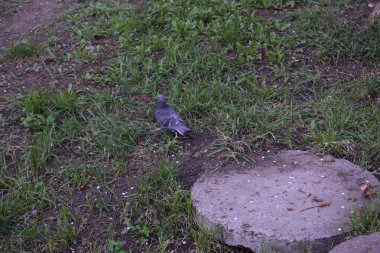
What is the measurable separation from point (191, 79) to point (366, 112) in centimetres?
155

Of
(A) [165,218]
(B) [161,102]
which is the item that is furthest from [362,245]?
(B) [161,102]

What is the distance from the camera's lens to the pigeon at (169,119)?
472 centimetres

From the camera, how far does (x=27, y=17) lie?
721 centimetres

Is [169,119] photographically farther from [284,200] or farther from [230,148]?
[284,200]

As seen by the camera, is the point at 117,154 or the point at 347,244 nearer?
the point at 347,244

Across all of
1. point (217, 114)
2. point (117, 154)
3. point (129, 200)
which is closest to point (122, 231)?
Answer: point (129, 200)

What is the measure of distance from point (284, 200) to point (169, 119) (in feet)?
3.94

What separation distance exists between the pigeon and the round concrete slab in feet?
1.75

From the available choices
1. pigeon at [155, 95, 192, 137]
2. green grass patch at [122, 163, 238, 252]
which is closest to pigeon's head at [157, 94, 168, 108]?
pigeon at [155, 95, 192, 137]

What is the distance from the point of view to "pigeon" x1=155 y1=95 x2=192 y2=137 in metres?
4.72

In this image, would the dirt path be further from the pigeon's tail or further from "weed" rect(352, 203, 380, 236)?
"weed" rect(352, 203, 380, 236)

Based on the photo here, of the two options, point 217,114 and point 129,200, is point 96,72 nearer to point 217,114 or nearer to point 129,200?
point 217,114

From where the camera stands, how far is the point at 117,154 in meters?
4.64

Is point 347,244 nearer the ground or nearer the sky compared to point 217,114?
nearer the sky
